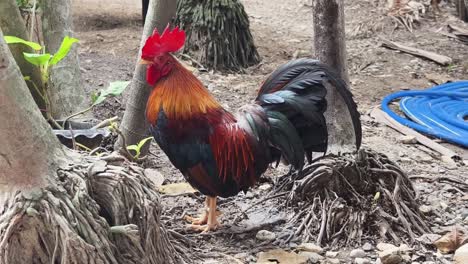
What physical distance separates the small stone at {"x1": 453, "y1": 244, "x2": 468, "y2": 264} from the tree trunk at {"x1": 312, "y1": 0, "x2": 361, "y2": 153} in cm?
81

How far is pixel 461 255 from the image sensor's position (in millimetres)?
3146

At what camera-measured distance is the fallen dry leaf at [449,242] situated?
3258 mm

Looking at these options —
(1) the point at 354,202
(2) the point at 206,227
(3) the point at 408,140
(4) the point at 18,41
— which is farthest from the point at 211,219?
(3) the point at 408,140

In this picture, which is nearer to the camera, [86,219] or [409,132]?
[86,219]

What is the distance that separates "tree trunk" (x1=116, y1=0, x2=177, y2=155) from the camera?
3768 mm

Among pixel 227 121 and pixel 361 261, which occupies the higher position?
pixel 227 121

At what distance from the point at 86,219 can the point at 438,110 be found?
14.1ft

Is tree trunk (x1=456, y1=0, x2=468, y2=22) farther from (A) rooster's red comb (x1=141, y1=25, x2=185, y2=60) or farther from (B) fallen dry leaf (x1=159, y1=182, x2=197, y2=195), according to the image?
(A) rooster's red comb (x1=141, y1=25, x2=185, y2=60)

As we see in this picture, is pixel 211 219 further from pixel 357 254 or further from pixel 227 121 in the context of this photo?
pixel 357 254

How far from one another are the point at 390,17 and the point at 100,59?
4.22 m

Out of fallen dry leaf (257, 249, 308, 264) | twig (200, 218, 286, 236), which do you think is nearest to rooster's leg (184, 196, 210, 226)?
twig (200, 218, 286, 236)

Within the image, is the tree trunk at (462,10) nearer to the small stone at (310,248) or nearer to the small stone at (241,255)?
the small stone at (310,248)

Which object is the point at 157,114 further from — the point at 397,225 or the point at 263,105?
the point at 397,225

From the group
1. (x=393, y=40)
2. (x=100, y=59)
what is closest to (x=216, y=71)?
(x=100, y=59)
